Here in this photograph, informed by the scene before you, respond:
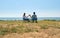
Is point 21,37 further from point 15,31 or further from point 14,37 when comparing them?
point 15,31

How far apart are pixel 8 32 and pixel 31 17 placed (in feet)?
30.0

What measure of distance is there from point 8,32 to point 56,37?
10.7ft

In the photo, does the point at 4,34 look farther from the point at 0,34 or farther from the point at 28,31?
the point at 28,31

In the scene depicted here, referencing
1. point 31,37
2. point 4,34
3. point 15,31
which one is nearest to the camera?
point 31,37

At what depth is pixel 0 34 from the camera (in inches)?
460

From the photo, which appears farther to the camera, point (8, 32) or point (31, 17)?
point (31, 17)

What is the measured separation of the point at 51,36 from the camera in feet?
37.5

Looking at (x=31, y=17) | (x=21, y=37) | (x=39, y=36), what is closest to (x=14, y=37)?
(x=21, y=37)

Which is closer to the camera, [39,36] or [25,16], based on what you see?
[39,36]

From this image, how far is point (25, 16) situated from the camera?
2173cm

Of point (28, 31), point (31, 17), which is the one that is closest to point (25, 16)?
point (31, 17)

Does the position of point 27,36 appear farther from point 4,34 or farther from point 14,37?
point 4,34

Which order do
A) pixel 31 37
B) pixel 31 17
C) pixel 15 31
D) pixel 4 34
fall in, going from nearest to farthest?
pixel 31 37 < pixel 4 34 < pixel 15 31 < pixel 31 17

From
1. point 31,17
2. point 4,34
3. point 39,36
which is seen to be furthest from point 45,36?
point 31,17
